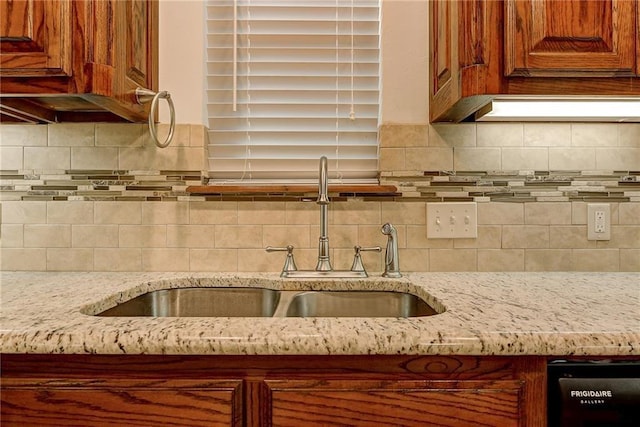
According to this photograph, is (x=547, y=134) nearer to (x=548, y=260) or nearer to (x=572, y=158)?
(x=572, y=158)

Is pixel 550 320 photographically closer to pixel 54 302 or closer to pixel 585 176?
pixel 585 176

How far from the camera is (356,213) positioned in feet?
4.70

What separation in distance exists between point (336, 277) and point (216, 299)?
37cm

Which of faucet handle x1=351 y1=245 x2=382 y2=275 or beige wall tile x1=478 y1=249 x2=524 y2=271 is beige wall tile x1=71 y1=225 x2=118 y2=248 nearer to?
faucet handle x1=351 y1=245 x2=382 y2=275

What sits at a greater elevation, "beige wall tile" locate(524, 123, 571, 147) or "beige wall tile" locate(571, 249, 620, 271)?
"beige wall tile" locate(524, 123, 571, 147)

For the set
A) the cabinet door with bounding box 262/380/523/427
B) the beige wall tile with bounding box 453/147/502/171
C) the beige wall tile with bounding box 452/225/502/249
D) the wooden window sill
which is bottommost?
the cabinet door with bounding box 262/380/523/427

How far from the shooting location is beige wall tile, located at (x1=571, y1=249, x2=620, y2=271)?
1.42 metres

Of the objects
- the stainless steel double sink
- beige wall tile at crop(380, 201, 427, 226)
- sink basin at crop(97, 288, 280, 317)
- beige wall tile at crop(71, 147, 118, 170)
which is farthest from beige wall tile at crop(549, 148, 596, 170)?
beige wall tile at crop(71, 147, 118, 170)

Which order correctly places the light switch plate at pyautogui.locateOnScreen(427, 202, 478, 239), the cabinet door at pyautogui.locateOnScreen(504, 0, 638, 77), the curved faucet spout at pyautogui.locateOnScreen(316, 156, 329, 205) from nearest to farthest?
the cabinet door at pyautogui.locateOnScreen(504, 0, 638, 77)
the curved faucet spout at pyautogui.locateOnScreen(316, 156, 329, 205)
the light switch plate at pyautogui.locateOnScreen(427, 202, 478, 239)

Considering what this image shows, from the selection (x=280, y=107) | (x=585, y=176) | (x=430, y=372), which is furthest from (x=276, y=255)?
(x=585, y=176)

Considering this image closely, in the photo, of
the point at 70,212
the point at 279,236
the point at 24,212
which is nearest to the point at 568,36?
the point at 279,236

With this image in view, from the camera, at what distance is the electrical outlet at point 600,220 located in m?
1.42

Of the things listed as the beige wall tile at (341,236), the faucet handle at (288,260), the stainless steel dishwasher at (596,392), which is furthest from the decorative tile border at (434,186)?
the stainless steel dishwasher at (596,392)

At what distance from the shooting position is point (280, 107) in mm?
1526
